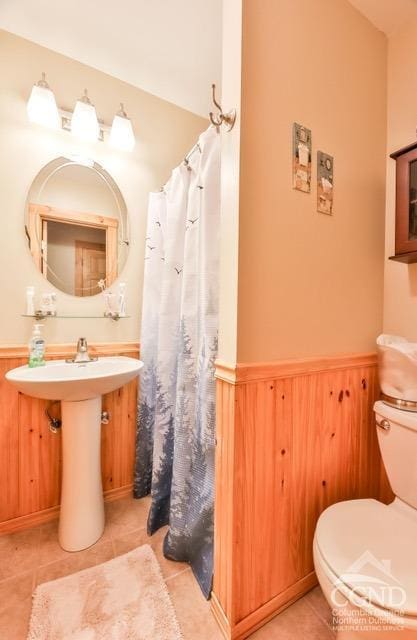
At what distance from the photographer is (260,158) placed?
930 millimetres

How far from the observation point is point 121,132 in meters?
1.62

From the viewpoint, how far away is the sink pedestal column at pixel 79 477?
51.7 inches

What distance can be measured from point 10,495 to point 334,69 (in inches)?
97.9

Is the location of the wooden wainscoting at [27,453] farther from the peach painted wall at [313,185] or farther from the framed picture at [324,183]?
the framed picture at [324,183]

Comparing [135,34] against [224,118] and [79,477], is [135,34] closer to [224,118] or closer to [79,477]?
[224,118]

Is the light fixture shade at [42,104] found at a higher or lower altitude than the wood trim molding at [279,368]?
higher

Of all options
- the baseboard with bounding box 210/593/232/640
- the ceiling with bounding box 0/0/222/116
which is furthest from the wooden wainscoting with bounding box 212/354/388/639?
the ceiling with bounding box 0/0/222/116

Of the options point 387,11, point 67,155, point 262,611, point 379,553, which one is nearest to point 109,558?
point 262,611

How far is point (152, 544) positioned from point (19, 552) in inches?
24.3

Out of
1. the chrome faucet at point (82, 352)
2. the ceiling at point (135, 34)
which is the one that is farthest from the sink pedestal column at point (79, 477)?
the ceiling at point (135, 34)

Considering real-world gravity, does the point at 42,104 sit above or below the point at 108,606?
above

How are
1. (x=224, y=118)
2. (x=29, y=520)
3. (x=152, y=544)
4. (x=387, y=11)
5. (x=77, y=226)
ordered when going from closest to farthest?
(x=224, y=118) < (x=387, y=11) < (x=152, y=544) < (x=29, y=520) < (x=77, y=226)

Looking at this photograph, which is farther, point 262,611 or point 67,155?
point 67,155

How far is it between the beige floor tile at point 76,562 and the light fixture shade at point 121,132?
85.2 inches
